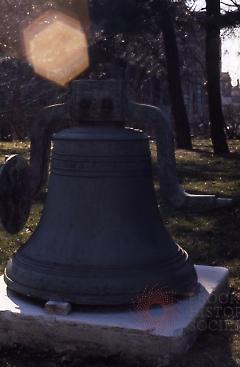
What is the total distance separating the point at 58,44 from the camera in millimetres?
15664

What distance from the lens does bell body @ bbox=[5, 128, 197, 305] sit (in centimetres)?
337

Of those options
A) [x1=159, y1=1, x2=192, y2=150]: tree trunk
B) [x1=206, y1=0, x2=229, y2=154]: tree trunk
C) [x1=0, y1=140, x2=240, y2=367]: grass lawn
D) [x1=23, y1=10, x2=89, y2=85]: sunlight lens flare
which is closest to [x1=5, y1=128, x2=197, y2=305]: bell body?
[x1=0, y1=140, x2=240, y2=367]: grass lawn

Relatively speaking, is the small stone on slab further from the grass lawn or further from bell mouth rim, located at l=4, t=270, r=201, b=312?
the grass lawn

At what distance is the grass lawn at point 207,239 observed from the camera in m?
3.25

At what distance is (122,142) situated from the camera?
345 cm

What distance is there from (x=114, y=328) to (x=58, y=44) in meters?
13.2

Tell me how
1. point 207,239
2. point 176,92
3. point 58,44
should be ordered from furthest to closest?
1. point 176,92
2. point 58,44
3. point 207,239

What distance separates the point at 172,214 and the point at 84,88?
380 cm

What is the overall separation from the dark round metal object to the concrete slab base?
440 mm
